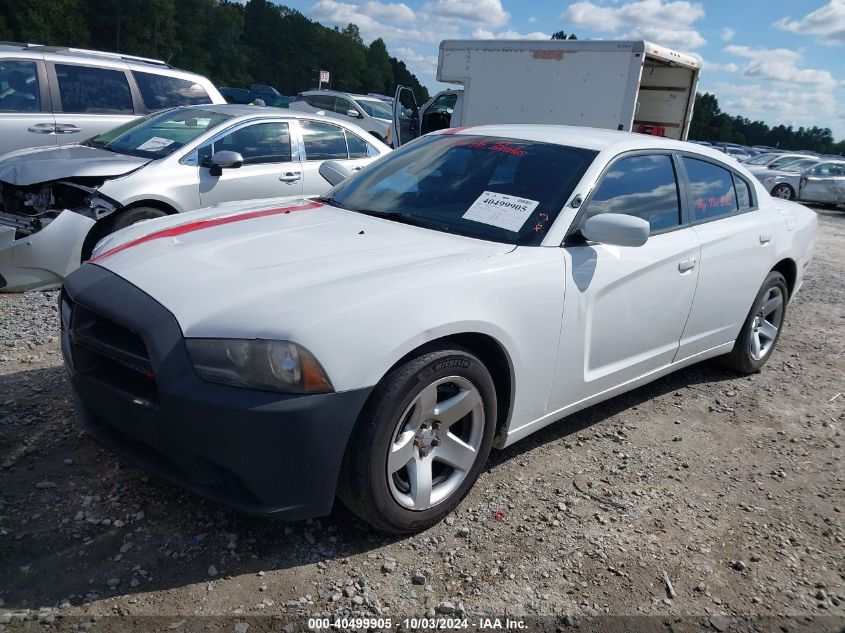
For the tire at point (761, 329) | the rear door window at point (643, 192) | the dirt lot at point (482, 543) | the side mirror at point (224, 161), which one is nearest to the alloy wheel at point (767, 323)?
the tire at point (761, 329)

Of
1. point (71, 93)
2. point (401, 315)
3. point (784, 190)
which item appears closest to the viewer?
point (401, 315)

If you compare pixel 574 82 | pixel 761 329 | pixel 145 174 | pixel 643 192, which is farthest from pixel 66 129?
pixel 574 82

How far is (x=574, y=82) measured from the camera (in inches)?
412

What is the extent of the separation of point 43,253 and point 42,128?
2557 mm

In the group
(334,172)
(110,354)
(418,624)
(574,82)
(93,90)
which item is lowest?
(418,624)

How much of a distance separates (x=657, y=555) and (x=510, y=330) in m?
1.09

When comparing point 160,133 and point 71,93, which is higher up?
point 71,93

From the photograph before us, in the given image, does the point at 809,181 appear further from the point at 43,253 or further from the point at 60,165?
the point at 43,253

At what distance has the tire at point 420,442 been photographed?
241 centimetres

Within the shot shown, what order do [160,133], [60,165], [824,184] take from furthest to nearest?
[824,184] → [160,133] → [60,165]

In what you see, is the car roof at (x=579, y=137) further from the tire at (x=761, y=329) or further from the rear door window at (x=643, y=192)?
the tire at (x=761, y=329)

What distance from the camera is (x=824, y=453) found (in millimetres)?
3881

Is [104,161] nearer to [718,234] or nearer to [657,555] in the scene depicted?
[718,234]

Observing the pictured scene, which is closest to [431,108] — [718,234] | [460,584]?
[718,234]
